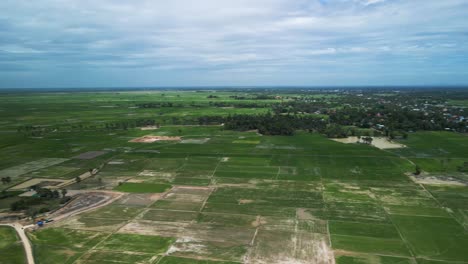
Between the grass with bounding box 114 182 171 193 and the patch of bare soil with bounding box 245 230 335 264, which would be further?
the grass with bounding box 114 182 171 193

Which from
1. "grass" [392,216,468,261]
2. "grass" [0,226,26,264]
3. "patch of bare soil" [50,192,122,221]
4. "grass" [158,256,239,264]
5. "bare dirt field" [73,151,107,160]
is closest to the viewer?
"grass" [158,256,239,264]

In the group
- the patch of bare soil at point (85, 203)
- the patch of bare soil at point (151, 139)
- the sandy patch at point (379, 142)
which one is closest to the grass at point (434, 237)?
the patch of bare soil at point (85, 203)

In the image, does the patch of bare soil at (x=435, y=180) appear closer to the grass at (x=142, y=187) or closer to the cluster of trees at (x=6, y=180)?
the grass at (x=142, y=187)

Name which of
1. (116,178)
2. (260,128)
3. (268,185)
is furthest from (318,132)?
(116,178)

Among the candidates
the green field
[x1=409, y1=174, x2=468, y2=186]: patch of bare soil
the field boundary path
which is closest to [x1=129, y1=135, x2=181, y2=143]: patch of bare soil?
the green field

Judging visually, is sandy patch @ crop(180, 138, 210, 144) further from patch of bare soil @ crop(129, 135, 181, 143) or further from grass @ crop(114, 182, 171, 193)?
grass @ crop(114, 182, 171, 193)

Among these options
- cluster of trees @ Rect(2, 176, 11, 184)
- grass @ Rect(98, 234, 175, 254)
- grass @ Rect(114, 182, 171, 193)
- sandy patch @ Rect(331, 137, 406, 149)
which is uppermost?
sandy patch @ Rect(331, 137, 406, 149)

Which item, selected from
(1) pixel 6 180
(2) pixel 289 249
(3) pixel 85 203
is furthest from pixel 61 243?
(1) pixel 6 180
